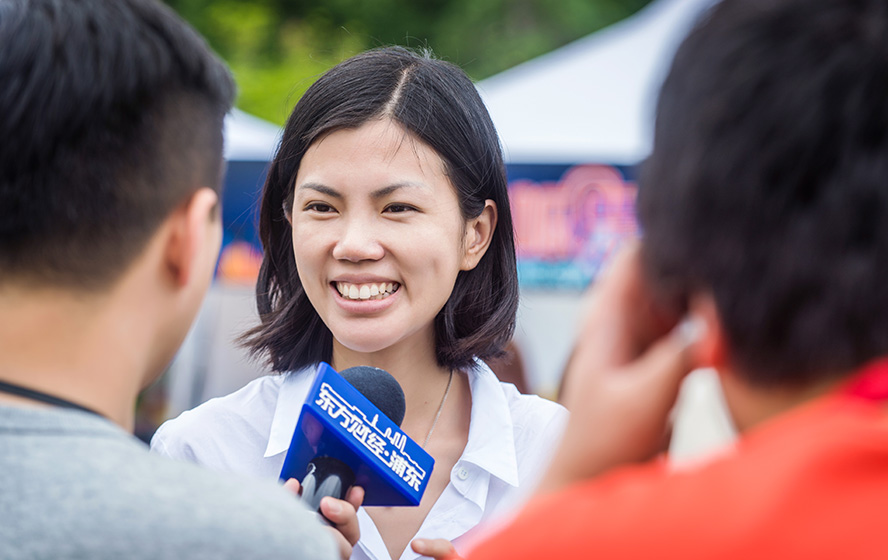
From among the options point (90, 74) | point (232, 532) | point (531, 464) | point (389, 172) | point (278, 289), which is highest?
point (90, 74)

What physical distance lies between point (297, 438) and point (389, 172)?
0.72 meters

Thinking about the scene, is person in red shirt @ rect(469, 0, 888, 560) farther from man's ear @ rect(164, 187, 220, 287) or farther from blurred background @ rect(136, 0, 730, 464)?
blurred background @ rect(136, 0, 730, 464)

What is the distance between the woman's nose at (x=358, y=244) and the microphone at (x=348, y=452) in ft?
1.36

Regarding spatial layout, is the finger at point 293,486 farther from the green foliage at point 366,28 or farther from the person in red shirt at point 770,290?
the green foliage at point 366,28

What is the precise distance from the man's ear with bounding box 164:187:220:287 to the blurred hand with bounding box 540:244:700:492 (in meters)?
0.58

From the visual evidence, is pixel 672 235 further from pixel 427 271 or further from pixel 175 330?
pixel 427 271

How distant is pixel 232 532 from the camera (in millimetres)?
1061

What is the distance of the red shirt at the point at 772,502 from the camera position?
0.84 m

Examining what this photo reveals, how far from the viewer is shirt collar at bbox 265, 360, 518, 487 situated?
7.02 ft

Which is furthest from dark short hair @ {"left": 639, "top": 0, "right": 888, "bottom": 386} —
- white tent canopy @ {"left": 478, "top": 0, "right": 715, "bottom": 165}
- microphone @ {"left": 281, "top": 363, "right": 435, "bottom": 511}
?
white tent canopy @ {"left": 478, "top": 0, "right": 715, "bottom": 165}

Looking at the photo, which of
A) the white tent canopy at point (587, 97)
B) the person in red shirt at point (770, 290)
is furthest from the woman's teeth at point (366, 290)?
the white tent canopy at point (587, 97)

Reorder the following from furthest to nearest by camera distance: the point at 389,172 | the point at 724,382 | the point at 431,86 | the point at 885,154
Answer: the point at 431,86 < the point at 389,172 < the point at 724,382 < the point at 885,154

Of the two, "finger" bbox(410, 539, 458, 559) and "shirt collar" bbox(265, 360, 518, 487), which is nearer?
"finger" bbox(410, 539, 458, 559)

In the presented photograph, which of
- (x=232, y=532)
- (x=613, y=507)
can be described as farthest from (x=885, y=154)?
(x=232, y=532)
